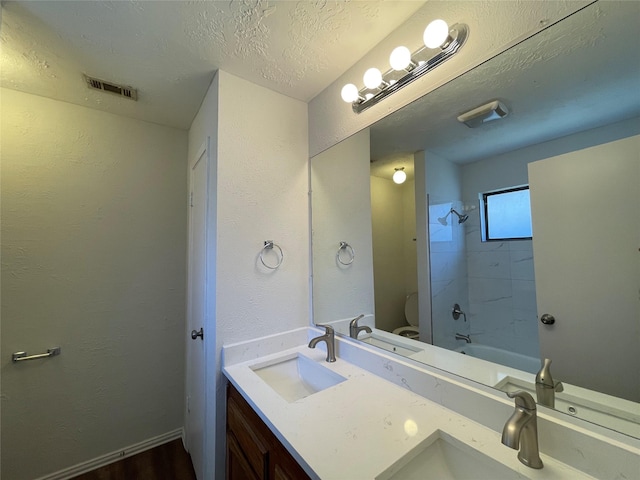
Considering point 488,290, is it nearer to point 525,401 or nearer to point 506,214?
point 506,214

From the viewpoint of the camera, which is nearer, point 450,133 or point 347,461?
point 347,461

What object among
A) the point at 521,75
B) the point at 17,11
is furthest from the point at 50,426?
the point at 521,75

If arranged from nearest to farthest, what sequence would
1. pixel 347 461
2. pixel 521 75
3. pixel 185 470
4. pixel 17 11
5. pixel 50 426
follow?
pixel 347 461 → pixel 521 75 → pixel 17 11 → pixel 50 426 → pixel 185 470

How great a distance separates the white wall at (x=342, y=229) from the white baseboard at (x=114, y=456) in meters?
1.59

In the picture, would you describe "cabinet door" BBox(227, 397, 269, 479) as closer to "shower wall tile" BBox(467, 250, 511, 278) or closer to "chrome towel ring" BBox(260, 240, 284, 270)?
"chrome towel ring" BBox(260, 240, 284, 270)

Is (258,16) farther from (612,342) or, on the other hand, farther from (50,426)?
(50,426)

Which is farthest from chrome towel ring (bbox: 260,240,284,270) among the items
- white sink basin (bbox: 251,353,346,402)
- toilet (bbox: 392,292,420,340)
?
toilet (bbox: 392,292,420,340)

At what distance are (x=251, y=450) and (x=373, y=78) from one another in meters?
1.67

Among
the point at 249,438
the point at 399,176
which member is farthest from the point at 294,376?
the point at 399,176

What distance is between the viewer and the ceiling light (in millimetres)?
924

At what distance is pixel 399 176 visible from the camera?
1299 mm

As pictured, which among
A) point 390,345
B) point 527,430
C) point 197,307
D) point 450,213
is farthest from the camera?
point 197,307

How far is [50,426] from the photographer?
1.58m

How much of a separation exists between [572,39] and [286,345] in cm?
171
